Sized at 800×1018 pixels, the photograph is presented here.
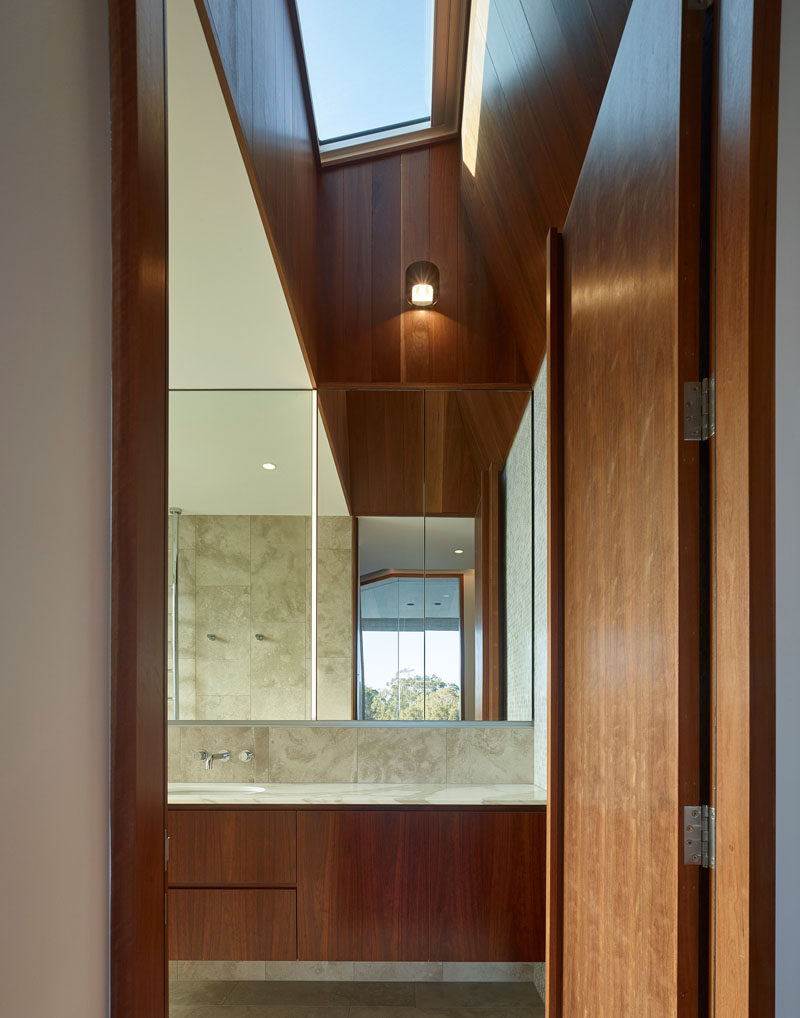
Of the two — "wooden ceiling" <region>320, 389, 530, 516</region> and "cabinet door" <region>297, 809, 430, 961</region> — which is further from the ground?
"wooden ceiling" <region>320, 389, 530, 516</region>

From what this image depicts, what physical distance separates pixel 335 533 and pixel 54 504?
2.56 metres

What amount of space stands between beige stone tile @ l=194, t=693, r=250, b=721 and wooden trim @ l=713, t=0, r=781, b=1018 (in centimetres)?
249

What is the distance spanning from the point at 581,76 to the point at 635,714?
1522mm

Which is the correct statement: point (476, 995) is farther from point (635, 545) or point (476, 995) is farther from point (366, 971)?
point (635, 545)

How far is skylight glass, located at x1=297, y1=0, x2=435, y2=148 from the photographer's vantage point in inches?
105

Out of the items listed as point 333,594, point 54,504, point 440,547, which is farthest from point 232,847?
point 54,504

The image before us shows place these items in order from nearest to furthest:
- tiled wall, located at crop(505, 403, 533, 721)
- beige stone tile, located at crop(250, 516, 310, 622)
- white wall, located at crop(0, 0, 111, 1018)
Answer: white wall, located at crop(0, 0, 111, 1018)
tiled wall, located at crop(505, 403, 533, 721)
beige stone tile, located at crop(250, 516, 310, 622)

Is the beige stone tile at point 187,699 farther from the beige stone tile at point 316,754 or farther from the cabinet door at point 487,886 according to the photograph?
the cabinet door at point 487,886

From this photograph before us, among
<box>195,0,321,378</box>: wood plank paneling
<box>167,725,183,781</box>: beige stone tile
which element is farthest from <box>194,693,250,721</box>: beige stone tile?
<box>195,0,321,378</box>: wood plank paneling

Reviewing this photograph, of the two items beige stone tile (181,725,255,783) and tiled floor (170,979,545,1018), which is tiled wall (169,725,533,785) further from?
tiled floor (170,979,545,1018)

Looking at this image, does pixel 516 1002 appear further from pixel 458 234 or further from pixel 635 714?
pixel 458 234

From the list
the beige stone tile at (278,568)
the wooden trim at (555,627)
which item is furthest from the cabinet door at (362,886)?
the wooden trim at (555,627)

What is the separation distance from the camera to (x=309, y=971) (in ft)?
9.92

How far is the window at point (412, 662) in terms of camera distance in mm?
3230
